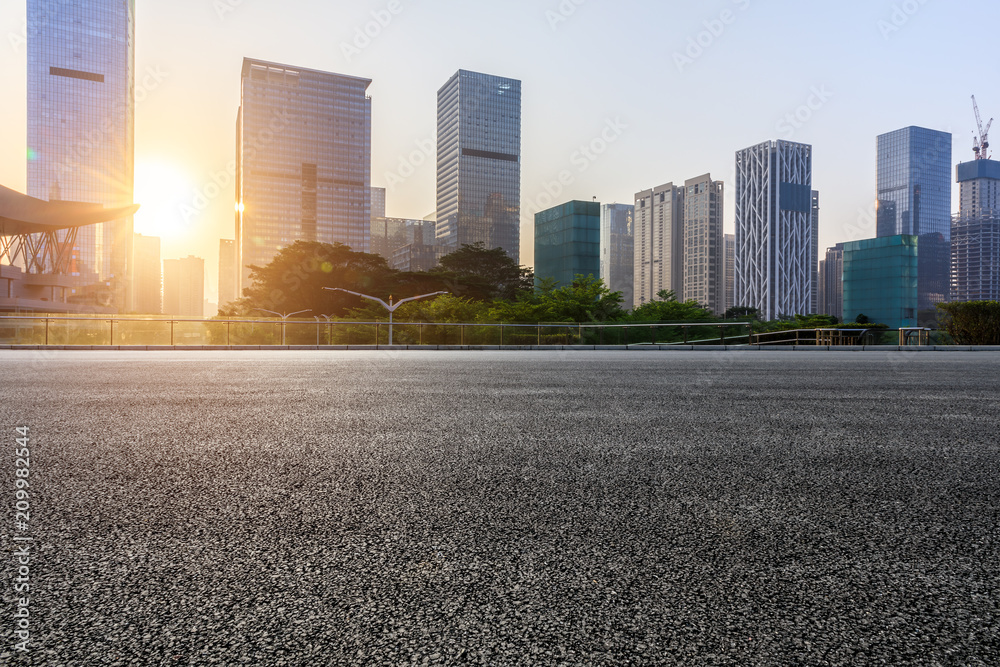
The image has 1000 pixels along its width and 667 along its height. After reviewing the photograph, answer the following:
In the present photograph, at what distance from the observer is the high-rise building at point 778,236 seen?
517ft

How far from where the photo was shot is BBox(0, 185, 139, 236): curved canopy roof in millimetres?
73081

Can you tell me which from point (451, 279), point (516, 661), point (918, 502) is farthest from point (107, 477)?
point (451, 279)

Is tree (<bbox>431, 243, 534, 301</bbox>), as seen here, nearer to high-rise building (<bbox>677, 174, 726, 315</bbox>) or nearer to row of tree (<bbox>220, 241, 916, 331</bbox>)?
row of tree (<bbox>220, 241, 916, 331</bbox>)

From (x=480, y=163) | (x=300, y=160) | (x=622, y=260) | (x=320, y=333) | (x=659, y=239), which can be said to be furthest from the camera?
(x=622, y=260)

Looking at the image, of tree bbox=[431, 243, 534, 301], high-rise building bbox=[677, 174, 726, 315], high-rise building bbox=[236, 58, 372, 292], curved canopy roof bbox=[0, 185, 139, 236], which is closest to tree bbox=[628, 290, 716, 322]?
tree bbox=[431, 243, 534, 301]

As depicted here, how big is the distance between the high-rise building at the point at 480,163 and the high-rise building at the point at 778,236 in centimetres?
6071

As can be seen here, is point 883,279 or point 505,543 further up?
point 883,279

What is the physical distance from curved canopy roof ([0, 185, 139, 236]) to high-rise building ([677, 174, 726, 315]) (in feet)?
411

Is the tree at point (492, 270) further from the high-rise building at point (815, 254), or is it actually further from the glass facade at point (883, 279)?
the high-rise building at point (815, 254)

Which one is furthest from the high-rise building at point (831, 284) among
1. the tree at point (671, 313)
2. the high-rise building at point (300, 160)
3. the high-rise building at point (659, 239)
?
the tree at point (671, 313)

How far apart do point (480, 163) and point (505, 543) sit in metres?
177

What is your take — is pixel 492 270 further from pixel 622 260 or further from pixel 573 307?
pixel 622 260

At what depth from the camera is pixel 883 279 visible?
119 metres

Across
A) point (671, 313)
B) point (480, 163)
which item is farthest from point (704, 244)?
point (671, 313)
